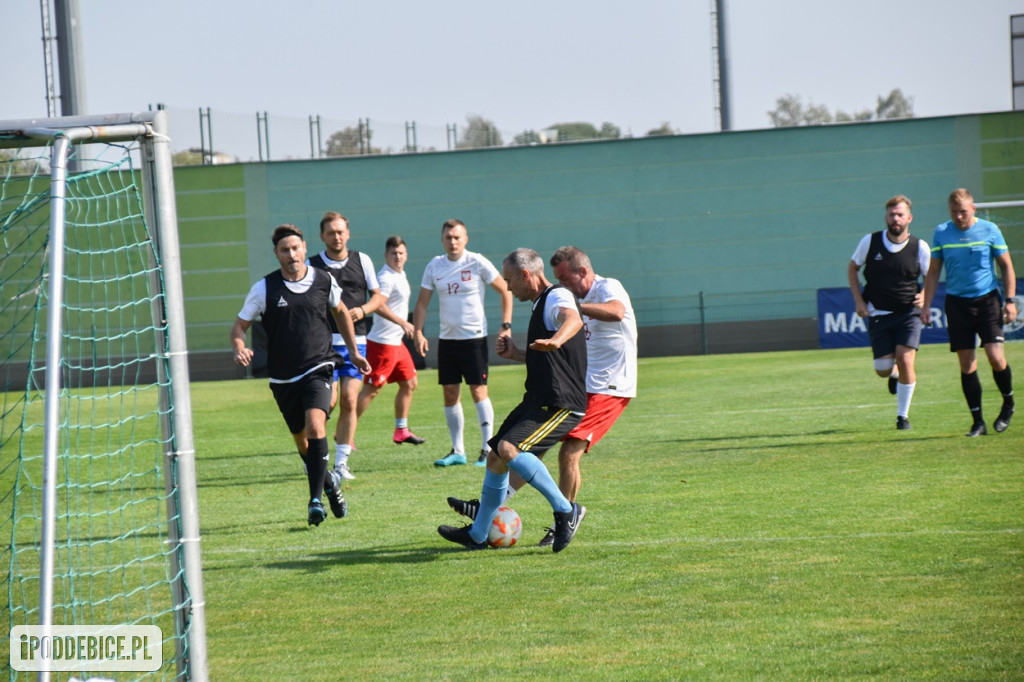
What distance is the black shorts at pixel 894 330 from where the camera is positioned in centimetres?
1063

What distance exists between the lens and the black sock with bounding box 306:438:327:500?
749 cm

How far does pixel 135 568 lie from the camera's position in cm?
646

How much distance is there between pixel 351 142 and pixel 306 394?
28.2 metres

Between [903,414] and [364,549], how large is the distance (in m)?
6.52

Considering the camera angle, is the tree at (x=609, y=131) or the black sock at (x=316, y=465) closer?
the black sock at (x=316, y=465)

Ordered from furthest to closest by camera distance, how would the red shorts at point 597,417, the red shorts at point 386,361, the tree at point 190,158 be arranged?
1. the tree at point 190,158
2. the red shorts at point 386,361
3. the red shorts at point 597,417

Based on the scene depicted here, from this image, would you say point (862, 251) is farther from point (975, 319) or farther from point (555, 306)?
point (555, 306)

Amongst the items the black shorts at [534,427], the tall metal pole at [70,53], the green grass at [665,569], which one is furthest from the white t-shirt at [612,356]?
the tall metal pole at [70,53]

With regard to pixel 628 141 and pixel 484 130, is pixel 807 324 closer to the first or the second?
pixel 628 141

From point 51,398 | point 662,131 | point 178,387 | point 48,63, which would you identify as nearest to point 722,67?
point 662,131

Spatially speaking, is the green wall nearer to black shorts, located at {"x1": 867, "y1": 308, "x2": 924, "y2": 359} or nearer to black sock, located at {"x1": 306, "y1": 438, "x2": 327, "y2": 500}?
black shorts, located at {"x1": 867, "y1": 308, "x2": 924, "y2": 359}

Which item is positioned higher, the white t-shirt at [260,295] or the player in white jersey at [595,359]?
the white t-shirt at [260,295]

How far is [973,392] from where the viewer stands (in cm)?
1009

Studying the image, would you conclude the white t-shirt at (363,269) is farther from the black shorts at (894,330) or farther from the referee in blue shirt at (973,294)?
the referee in blue shirt at (973,294)
